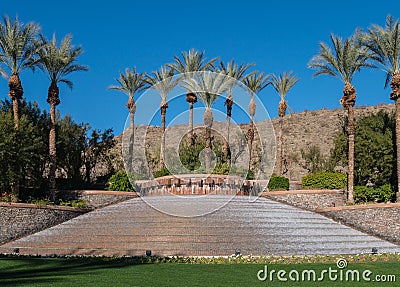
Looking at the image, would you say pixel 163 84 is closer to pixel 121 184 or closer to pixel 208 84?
pixel 208 84

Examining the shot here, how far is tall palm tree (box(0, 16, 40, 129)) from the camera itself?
26719 mm

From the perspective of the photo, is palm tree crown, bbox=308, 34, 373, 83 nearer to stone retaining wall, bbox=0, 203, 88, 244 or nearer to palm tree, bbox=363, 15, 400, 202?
palm tree, bbox=363, 15, 400, 202

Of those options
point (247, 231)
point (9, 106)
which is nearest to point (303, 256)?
point (247, 231)

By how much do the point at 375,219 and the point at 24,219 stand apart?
49.0 ft

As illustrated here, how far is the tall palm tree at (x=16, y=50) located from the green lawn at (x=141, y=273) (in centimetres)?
1477

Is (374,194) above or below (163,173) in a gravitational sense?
below

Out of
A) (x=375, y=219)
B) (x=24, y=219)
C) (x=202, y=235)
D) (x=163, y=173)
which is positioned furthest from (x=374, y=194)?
(x=24, y=219)

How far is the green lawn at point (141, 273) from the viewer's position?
10516 millimetres

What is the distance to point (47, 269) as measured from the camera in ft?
41.1

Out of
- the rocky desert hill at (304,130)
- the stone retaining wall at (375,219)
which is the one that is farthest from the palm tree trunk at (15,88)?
the rocky desert hill at (304,130)

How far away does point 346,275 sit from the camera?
1221cm

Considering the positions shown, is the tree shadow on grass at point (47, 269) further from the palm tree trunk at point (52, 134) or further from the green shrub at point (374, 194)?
the green shrub at point (374, 194)

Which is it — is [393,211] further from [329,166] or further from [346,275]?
[329,166]

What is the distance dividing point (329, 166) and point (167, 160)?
37.3ft
